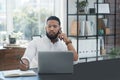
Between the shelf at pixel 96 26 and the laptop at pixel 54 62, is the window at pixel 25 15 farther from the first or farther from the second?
the laptop at pixel 54 62

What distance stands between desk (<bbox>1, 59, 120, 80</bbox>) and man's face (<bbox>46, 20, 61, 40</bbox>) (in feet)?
2.15

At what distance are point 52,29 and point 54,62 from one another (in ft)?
3.07

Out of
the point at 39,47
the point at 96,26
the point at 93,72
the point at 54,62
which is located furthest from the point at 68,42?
the point at 96,26

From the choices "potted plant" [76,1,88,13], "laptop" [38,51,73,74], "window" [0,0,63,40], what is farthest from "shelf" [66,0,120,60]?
"laptop" [38,51,73,74]

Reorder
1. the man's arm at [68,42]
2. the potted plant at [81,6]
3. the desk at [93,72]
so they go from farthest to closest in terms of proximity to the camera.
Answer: the potted plant at [81,6] → the man's arm at [68,42] → the desk at [93,72]

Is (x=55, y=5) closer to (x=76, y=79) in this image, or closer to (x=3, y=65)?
(x=3, y=65)

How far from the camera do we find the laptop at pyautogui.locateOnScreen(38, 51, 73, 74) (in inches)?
92.1

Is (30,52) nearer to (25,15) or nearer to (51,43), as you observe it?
(51,43)

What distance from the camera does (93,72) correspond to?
2.52 metres

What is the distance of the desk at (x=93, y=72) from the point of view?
89.8 inches

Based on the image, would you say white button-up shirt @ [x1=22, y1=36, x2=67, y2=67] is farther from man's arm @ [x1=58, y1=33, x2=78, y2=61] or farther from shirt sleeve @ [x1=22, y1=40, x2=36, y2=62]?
man's arm @ [x1=58, y1=33, x2=78, y2=61]

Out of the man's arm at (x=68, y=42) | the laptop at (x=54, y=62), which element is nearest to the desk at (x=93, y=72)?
the laptop at (x=54, y=62)

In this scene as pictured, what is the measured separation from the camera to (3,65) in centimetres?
443

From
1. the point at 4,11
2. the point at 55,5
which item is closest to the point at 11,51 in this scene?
the point at 4,11
